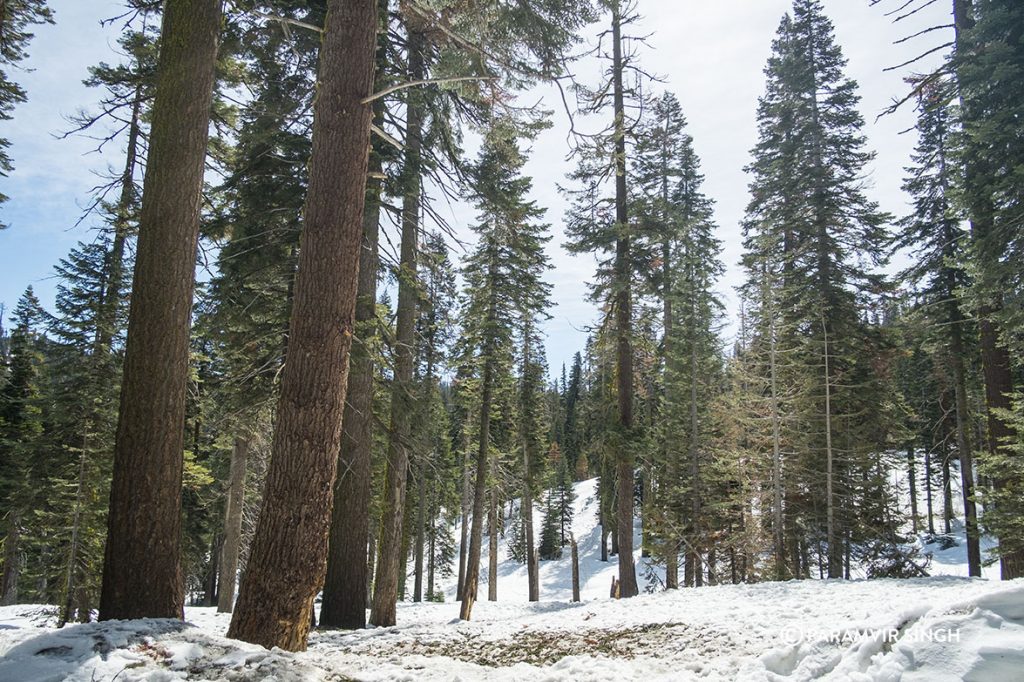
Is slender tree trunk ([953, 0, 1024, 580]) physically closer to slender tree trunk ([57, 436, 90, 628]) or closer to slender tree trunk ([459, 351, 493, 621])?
slender tree trunk ([459, 351, 493, 621])

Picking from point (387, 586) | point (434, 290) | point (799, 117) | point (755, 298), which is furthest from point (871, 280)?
point (387, 586)

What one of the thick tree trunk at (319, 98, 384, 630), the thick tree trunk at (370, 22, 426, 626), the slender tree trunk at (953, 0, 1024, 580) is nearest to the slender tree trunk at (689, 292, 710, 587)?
the slender tree trunk at (953, 0, 1024, 580)

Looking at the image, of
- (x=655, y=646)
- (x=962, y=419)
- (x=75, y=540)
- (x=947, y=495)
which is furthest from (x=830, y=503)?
(x=947, y=495)

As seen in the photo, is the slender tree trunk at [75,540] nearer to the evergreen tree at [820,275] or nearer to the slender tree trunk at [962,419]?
the evergreen tree at [820,275]

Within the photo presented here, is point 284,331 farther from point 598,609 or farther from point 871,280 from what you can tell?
point 871,280

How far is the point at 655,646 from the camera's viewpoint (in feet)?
18.8

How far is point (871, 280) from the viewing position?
57.2ft

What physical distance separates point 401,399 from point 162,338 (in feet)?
17.3

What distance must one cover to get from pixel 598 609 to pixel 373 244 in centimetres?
832

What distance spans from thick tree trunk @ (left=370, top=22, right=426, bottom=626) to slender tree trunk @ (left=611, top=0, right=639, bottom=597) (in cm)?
601

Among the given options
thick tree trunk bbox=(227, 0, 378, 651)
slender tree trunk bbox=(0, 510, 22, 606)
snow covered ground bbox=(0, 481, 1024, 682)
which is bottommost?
slender tree trunk bbox=(0, 510, 22, 606)

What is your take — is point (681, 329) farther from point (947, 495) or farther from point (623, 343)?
point (947, 495)

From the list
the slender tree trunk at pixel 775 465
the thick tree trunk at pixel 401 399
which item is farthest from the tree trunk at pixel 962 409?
the thick tree trunk at pixel 401 399

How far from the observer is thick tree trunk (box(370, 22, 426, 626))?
976 centimetres
